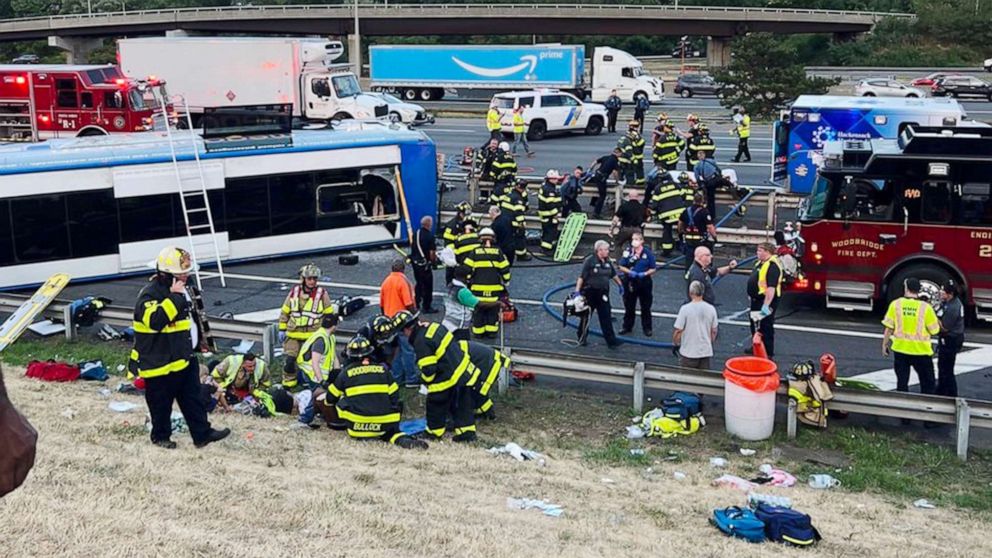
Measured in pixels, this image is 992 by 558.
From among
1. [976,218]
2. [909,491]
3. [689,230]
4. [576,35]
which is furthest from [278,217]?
[576,35]

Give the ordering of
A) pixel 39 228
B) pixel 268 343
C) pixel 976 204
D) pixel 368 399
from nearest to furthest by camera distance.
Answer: pixel 368 399, pixel 268 343, pixel 976 204, pixel 39 228

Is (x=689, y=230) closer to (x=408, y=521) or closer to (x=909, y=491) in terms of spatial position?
(x=909, y=491)

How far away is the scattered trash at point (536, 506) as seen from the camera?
9117 millimetres

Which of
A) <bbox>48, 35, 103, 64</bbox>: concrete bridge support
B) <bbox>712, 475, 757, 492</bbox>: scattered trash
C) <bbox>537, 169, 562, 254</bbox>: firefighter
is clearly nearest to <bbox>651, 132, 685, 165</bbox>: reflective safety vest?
<bbox>537, 169, 562, 254</bbox>: firefighter

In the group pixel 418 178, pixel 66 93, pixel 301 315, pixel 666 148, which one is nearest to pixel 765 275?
pixel 301 315

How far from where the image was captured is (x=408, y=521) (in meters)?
8.40

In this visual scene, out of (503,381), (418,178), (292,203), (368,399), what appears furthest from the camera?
(418,178)

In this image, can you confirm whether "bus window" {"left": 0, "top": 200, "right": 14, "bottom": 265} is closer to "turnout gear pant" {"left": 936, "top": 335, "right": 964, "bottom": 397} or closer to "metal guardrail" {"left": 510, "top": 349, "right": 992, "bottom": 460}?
"metal guardrail" {"left": 510, "top": 349, "right": 992, "bottom": 460}

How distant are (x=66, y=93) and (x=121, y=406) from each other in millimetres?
21958

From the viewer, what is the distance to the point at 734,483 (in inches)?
404

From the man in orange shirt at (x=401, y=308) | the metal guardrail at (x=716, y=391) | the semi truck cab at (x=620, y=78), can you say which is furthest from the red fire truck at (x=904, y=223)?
the semi truck cab at (x=620, y=78)

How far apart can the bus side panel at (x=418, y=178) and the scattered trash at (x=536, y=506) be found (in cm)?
1222

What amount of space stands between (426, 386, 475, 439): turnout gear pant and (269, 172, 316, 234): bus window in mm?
9533

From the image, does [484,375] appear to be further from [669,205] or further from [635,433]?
[669,205]
